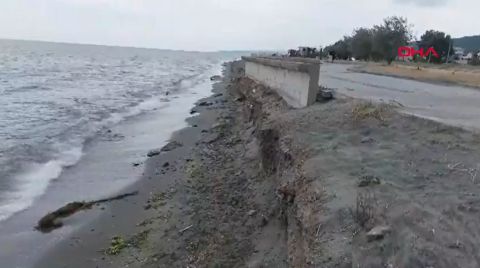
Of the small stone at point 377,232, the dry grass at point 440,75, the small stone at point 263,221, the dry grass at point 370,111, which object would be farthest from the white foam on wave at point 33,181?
the dry grass at point 440,75

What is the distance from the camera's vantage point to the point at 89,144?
1753 cm

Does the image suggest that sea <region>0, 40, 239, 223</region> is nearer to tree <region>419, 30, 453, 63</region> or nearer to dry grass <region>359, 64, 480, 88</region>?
dry grass <region>359, 64, 480, 88</region>

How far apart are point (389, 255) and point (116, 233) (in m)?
6.08

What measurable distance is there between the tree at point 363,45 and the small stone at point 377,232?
70.3m

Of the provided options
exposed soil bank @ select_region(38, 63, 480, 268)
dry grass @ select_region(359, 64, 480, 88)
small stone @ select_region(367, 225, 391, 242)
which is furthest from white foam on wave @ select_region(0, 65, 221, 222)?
dry grass @ select_region(359, 64, 480, 88)

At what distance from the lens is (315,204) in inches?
228

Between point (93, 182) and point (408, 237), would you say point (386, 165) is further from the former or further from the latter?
point (93, 182)

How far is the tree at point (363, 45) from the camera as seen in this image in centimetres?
7289

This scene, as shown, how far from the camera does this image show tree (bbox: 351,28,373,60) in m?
72.9

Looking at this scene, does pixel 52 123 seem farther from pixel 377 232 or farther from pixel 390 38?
pixel 390 38

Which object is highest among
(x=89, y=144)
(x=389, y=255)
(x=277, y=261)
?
(x=389, y=255)

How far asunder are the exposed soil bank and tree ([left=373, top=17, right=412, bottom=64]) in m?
56.9

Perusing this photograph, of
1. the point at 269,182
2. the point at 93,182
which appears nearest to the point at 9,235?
the point at 93,182

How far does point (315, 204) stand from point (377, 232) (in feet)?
4.12
